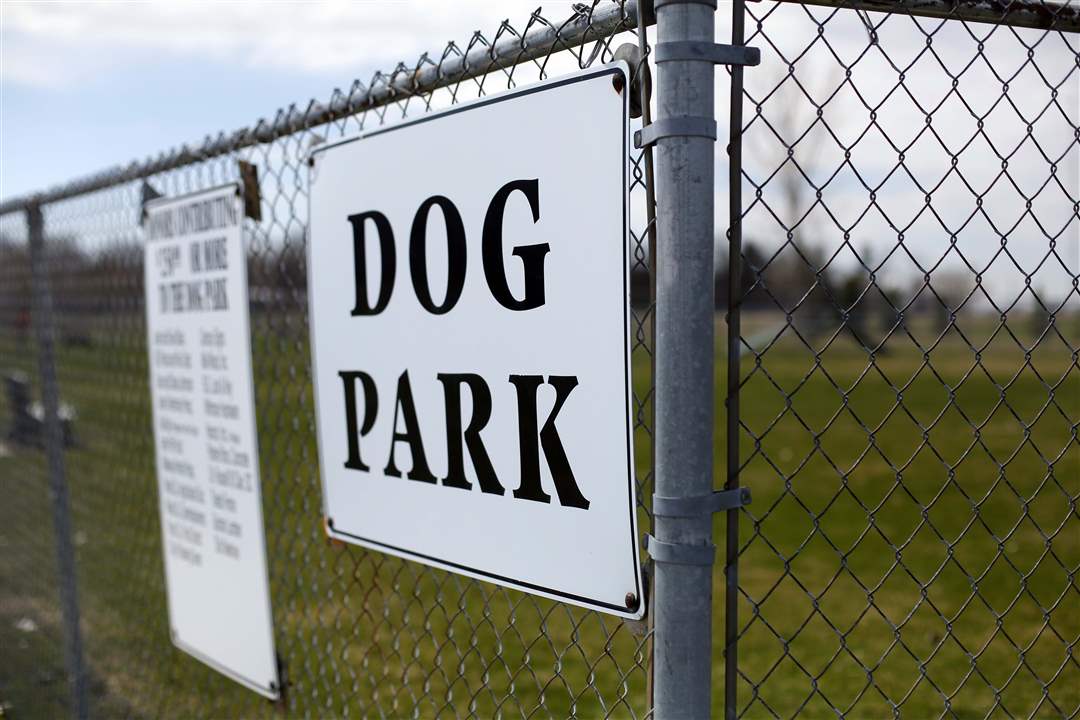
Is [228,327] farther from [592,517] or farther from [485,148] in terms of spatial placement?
[592,517]

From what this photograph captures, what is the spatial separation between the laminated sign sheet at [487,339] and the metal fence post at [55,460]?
2.26 meters

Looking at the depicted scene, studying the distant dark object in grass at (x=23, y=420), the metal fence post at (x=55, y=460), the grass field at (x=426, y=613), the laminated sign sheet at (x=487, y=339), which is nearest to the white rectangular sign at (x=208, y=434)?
the grass field at (x=426, y=613)

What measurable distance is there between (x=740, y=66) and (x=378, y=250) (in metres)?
0.99

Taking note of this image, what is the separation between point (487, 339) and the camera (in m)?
1.83

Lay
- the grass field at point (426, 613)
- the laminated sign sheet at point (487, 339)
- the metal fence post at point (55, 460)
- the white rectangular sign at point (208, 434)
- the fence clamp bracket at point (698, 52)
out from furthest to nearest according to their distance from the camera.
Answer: the metal fence post at point (55, 460)
the grass field at point (426, 613)
the white rectangular sign at point (208, 434)
the laminated sign sheet at point (487, 339)
the fence clamp bracket at point (698, 52)

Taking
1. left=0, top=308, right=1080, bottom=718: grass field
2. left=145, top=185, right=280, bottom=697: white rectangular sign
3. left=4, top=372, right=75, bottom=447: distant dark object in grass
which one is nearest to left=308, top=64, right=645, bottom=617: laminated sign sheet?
left=0, top=308, right=1080, bottom=718: grass field

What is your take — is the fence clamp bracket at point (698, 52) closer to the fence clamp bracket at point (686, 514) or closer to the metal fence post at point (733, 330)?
the metal fence post at point (733, 330)

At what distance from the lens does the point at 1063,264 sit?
2.08m

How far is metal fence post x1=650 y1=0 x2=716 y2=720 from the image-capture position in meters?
1.39

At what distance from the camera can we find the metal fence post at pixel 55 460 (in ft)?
13.0

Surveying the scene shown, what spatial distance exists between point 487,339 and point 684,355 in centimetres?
52

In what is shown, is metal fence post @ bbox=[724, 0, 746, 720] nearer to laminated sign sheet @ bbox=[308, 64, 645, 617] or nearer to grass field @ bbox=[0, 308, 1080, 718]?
laminated sign sheet @ bbox=[308, 64, 645, 617]

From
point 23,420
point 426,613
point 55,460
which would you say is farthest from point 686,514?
point 23,420

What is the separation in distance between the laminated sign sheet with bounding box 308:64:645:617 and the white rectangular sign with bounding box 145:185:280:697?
55cm
